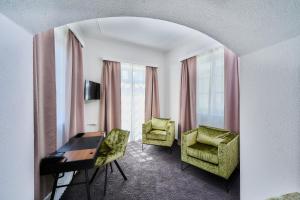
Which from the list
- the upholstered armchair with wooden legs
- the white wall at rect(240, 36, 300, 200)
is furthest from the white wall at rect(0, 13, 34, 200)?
the white wall at rect(240, 36, 300, 200)

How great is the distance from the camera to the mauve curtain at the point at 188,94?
3125 mm

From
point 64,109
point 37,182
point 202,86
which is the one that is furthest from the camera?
point 202,86

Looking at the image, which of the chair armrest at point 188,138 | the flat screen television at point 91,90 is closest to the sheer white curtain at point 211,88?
the chair armrest at point 188,138

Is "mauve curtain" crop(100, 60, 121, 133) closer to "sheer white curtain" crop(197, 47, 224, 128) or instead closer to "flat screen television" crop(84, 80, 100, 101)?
"flat screen television" crop(84, 80, 100, 101)

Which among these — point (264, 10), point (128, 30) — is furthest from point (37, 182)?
point (128, 30)

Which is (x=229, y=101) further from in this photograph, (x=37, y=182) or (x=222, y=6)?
(x=37, y=182)

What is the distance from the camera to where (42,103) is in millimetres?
1406

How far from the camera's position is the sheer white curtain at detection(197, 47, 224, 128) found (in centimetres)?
261

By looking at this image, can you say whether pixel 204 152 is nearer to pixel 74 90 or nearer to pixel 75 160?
pixel 75 160

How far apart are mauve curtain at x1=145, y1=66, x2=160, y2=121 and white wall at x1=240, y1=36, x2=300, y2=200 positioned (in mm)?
2930

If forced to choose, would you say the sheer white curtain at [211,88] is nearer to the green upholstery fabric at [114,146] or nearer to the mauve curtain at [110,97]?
the green upholstery fabric at [114,146]

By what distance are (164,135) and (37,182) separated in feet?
7.42

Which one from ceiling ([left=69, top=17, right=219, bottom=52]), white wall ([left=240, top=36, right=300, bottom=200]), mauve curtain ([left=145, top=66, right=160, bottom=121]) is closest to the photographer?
white wall ([left=240, top=36, right=300, bottom=200])

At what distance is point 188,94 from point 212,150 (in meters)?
1.60
